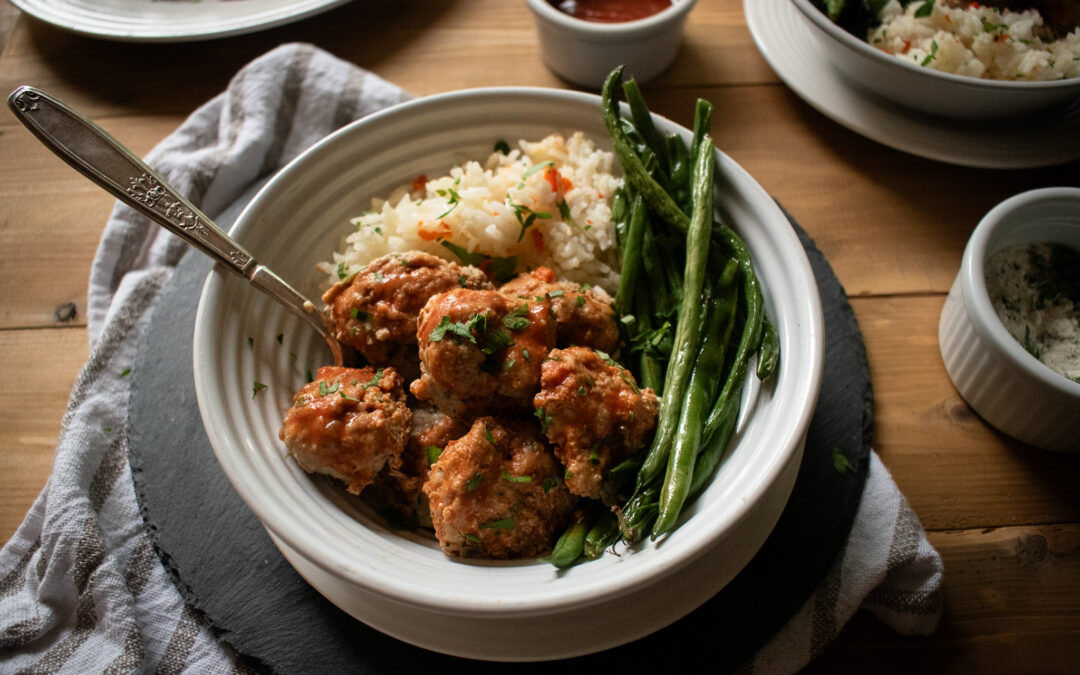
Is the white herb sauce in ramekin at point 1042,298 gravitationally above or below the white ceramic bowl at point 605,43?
below

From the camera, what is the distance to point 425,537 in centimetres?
198

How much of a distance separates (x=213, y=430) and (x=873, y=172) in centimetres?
266

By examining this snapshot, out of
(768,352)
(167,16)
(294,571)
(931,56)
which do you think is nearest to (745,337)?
(768,352)

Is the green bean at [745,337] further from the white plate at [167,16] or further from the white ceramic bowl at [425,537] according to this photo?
the white plate at [167,16]

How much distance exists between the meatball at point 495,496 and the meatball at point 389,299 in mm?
434

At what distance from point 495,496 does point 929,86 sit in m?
2.27

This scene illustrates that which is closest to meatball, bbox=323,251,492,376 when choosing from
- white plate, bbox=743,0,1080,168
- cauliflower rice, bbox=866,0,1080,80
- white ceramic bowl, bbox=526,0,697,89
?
white ceramic bowl, bbox=526,0,697,89

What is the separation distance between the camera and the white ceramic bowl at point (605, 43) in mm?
2955

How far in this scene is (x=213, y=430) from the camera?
1.88 m

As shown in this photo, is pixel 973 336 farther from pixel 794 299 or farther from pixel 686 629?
pixel 686 629

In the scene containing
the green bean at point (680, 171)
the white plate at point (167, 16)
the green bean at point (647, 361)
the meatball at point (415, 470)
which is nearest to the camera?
the meatball at point (415, 470)

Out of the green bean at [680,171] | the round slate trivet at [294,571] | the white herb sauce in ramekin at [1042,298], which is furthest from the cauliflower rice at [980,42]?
the green bean at [680,171]

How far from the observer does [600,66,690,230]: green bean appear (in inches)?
89.0

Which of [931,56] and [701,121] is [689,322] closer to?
[701,121]
